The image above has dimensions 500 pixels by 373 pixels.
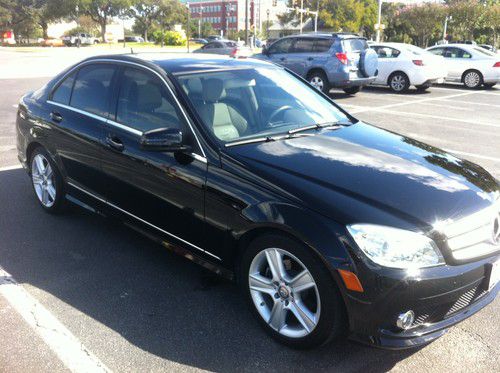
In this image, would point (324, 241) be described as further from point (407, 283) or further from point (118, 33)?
point (118, 33)

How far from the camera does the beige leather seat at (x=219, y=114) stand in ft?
11.3

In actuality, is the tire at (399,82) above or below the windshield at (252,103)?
below

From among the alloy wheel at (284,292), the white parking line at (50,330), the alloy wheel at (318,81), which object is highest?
the alloy wheel at (318,81)

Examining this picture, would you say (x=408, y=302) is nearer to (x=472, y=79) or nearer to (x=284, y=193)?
(x=284, y=193)

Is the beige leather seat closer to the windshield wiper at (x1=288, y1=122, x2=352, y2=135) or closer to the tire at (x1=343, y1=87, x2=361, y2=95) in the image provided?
the windshield wiper at (x1=288, y1=122, x2=352, y2=135)

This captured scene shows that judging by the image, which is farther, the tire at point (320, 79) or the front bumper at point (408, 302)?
the tire at point (320, 79)

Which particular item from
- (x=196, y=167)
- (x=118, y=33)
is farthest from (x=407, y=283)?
(x=118, y=33)

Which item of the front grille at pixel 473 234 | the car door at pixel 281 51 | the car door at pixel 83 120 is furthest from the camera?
the car door at pixel 281 51

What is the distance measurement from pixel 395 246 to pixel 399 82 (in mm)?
14278

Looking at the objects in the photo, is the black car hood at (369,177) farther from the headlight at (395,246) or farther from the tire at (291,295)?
the tire at (291,295)

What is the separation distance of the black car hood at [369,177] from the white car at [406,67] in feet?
41.2

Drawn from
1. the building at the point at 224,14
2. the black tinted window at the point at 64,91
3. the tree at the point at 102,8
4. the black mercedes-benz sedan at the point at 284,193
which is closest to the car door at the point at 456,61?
the black mercedes-benz sedan at the point at 284,193

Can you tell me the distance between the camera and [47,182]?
498 centimetres

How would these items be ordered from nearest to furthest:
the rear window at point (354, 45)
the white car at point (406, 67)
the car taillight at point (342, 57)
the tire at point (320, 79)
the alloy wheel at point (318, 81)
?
the car taillight at point (342, 57) → the rear window at point (354, 45) → the tire at point (320, 79) → the alloy wheel at point (318, 81) → the white car at point (406, 67)
